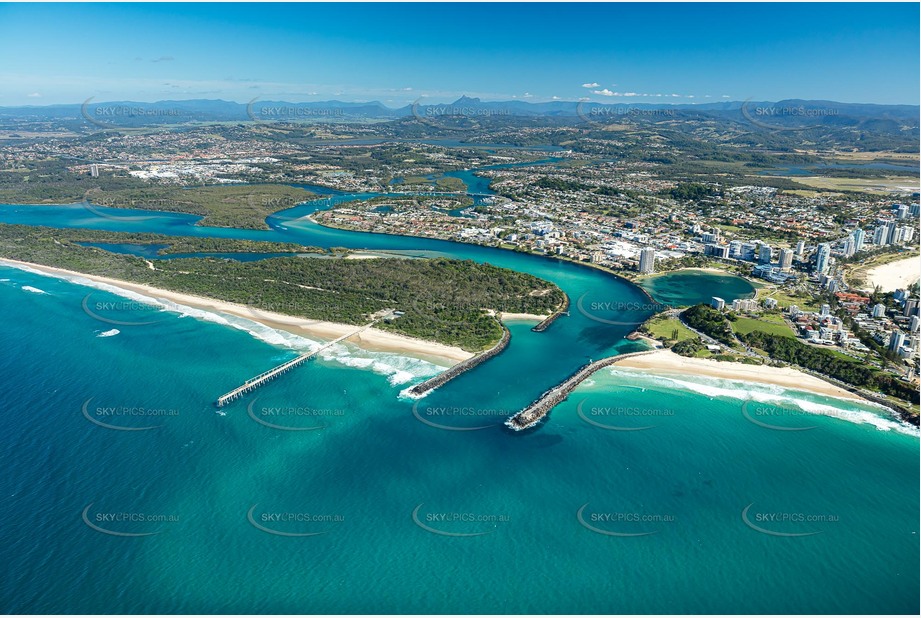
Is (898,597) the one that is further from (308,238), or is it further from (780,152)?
(780,152)

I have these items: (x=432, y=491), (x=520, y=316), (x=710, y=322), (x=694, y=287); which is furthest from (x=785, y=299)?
(x=432, y=491)

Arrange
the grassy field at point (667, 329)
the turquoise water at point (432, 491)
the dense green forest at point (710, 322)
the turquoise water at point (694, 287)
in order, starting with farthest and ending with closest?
the turquoise water at point (694, 287), the grassy field at point (667, 329), the dense green forest at point (710, 322), the turquoise water at point (432, 491)

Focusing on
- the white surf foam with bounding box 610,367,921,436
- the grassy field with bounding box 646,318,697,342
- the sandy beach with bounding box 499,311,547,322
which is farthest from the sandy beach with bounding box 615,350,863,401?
the sandy beach with bounding box 499,311,547,322

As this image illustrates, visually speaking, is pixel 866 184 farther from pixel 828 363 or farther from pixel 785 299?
pixel 828 363

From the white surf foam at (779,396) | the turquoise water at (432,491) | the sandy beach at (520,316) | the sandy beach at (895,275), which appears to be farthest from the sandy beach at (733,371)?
the sandy beach at (895,275)

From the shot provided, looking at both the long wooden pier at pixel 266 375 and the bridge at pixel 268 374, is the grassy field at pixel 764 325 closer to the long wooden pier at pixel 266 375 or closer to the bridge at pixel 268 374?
the bridge at pixel 268 374

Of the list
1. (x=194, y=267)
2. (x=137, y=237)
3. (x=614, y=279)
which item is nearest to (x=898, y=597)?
(x=614, y=279)
